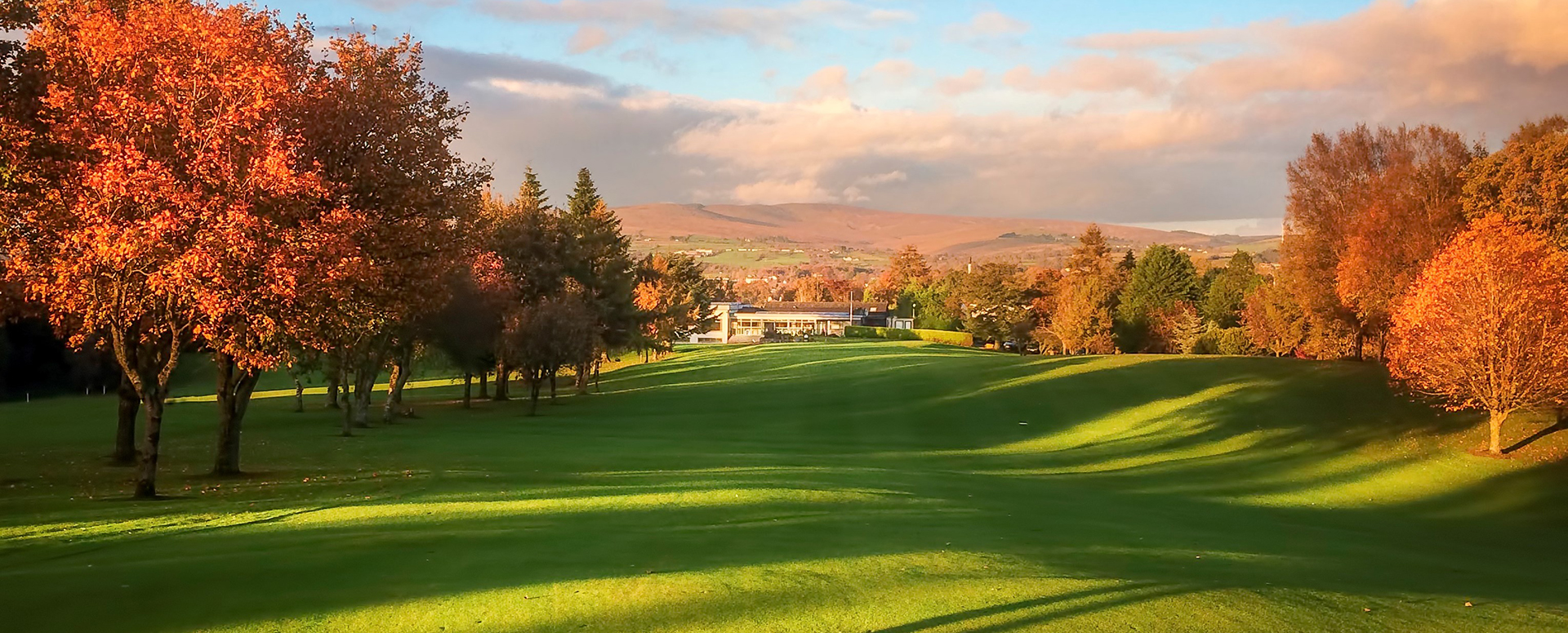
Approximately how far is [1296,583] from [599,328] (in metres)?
50.1

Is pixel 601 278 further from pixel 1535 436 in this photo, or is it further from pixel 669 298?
pixel 1535 436

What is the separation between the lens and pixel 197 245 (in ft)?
61.8

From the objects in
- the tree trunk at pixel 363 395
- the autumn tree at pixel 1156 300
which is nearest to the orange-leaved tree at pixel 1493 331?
the tree trunk at pixel 363 395

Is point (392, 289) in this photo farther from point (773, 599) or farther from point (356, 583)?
point (773, 599)

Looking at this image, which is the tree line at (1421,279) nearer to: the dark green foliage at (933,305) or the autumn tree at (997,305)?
the autumn tree at (997,305)

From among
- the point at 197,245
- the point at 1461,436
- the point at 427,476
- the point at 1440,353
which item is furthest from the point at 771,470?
the point at 1461,436

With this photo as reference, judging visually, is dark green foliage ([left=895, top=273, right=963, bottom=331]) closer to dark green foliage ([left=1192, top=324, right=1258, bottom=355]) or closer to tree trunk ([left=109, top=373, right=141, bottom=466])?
dark green foliage ([left=1192, top=324, right=1258, bottom=355])

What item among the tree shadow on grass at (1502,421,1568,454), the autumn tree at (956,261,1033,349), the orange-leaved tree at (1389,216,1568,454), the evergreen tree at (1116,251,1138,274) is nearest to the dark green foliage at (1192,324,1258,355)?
the autumn tree at (956,261,1033,349)

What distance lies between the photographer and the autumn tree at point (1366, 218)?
5053 cm

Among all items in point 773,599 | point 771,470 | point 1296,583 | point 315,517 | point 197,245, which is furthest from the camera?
point 771,470

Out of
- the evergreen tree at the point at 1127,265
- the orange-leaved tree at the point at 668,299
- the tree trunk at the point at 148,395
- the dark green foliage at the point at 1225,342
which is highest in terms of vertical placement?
the evergreen tree at the point at 1127,265

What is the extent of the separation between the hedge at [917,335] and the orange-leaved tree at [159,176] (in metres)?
105

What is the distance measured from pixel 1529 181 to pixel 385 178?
46949 millimetres

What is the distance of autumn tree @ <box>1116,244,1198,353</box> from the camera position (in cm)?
10650
